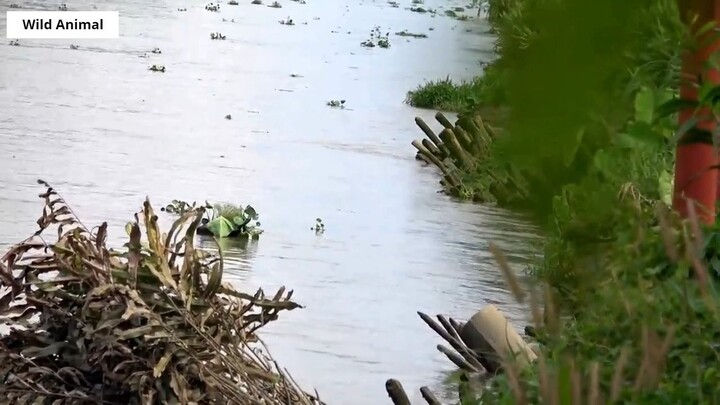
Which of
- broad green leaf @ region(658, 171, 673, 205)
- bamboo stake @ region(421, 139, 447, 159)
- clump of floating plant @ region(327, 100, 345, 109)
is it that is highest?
broad green leaf @ region(658, 171, 673, 205)

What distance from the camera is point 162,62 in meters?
17.8

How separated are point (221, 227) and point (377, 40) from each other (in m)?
15.0

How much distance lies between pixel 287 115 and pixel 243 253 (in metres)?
6.60

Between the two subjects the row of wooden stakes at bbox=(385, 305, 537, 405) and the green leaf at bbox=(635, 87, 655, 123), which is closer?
the green leaf at bbox=(635, 87, 655, 123)

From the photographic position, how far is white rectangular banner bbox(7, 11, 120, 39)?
18359mm

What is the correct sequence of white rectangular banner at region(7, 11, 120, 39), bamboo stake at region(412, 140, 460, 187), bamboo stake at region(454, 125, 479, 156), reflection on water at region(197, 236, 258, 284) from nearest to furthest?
1. reflection on water at region(197, 236, 258, 284)
2. bamboo stake at region(454, 125, 479, 156)
3. bamboo stake at region(412, 140, 460, 187)
4. white rectangular banner at region(7, 11, 120, 39)

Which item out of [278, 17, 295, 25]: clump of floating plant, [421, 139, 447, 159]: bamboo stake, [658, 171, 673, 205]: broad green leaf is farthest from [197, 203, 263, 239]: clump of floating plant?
[278, 17, 295, 25]: clump of floating plant

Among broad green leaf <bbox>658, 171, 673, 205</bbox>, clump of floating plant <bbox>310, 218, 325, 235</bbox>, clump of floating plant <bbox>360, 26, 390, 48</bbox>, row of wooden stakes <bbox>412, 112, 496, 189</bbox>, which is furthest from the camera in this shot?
clump of floating plant <bbox>360, 26, 390, 48</bbox>

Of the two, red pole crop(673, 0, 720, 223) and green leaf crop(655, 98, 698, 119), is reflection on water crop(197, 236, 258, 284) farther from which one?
green leaf crop(655, 98, 698, 119)

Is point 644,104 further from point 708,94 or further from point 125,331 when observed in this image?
point 125,331

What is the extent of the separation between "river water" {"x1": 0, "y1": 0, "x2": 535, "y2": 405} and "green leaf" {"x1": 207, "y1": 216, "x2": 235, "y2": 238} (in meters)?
0.13

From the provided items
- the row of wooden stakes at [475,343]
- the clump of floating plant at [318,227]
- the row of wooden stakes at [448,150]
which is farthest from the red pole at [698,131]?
the row of wooden stakes at [448,150]

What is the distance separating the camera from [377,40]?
22.7m

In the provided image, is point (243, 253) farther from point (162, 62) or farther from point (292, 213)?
point (162, 62)
